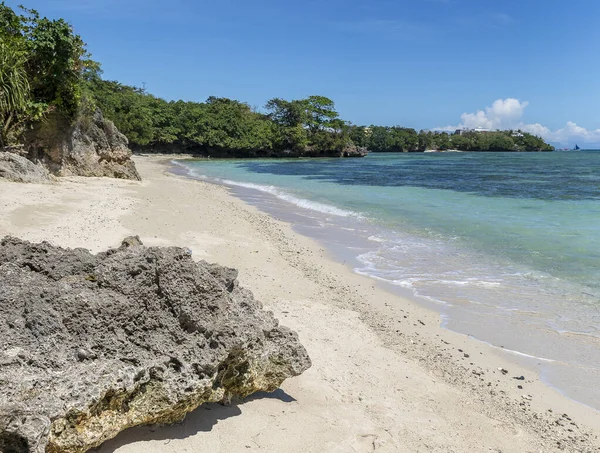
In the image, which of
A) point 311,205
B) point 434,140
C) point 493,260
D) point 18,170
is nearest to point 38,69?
point 18,170

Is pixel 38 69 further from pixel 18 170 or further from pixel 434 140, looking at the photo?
pixel 434 140

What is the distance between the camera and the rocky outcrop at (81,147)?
18.8m

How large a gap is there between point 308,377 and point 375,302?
2.94 m

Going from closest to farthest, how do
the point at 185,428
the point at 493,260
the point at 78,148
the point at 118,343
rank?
1. the point at 118,343
2. the point at 185,428
3. the point at 493,260
4. the point at 78,148

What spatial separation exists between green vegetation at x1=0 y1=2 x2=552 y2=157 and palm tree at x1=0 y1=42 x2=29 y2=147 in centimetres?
3

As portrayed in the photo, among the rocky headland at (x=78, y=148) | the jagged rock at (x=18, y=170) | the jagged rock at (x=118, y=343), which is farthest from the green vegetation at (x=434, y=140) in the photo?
the jagged rock at (x=118, y=343)

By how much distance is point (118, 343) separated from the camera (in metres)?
3.22

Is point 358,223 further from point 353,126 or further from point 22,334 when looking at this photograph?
point 353,126

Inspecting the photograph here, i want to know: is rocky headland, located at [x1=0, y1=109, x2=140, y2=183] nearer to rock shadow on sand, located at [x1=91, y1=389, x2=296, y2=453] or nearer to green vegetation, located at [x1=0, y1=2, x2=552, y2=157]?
green vegetation, located at [x1=0, y1=2, x2=552, y2=157]

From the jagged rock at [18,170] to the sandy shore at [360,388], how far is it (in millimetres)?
5034

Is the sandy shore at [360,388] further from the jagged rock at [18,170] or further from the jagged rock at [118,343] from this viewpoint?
the jagged rock at [18,170]

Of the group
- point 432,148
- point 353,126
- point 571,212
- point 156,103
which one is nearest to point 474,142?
point 432,148

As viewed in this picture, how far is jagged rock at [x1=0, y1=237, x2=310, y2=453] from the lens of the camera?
279 centimetres

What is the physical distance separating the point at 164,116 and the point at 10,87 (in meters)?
54.3
